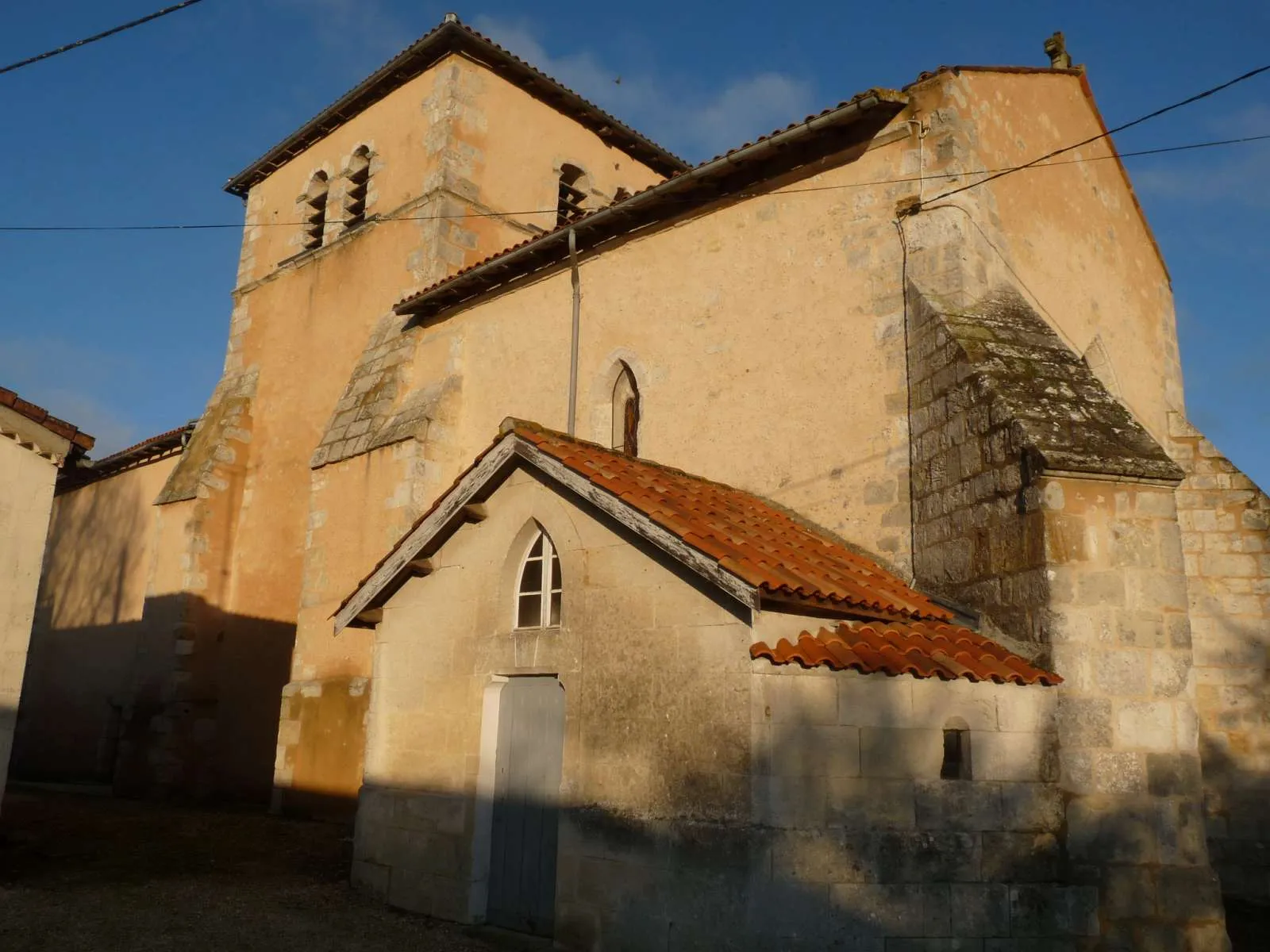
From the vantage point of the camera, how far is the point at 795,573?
6.53 meters

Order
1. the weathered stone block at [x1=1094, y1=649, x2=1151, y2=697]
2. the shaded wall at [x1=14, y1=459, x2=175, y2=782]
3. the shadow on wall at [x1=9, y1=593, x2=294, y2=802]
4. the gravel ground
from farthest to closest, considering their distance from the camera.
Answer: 1. the shaded wall at [x1=14, y1=459, x2=175, y2=782]
2. the shadow on wall at [x1=9, y1=593, x2=294, y2=802]
3. the gravel ground
4. the weathered stone block at [x1=1094, y1=649, x2=1151, y2=697]

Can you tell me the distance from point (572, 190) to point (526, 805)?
1164 cm

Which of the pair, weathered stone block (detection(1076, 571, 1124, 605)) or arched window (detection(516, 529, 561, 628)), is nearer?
weathered stone block (detection(1076, 571, 1124, 605))

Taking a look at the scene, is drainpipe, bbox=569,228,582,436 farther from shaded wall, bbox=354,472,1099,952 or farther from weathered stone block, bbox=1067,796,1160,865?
weathered stone block, bbox=1067,796,1160,865

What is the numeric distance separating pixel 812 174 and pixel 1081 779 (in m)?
5.59

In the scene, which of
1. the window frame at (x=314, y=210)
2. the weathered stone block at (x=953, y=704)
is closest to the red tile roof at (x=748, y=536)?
the weathered stone block at (x=953, y=704)

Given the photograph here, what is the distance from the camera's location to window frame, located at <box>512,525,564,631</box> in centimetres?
744

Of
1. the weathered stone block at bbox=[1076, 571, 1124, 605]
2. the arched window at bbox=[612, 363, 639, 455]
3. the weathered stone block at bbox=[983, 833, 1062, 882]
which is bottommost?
the weathered stone block at bbox=[983, 833, 1062, 882]

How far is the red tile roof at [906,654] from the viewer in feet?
19.9

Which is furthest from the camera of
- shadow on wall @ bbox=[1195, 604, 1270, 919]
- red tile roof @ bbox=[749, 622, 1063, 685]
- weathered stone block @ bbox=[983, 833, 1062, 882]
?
shadow on wall @ bbox=[1195, 604, 1270, 919]

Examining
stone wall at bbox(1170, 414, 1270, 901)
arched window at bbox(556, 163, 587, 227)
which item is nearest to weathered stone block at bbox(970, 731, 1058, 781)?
stone wall at bbox(1170, 414, 1270, 901)

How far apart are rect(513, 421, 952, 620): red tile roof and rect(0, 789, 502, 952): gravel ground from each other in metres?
3.14

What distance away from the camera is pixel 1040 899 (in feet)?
20.2

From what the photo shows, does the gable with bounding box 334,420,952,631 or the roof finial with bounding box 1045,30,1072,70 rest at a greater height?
the roof finial with bounding box 1045,30,1072,70
